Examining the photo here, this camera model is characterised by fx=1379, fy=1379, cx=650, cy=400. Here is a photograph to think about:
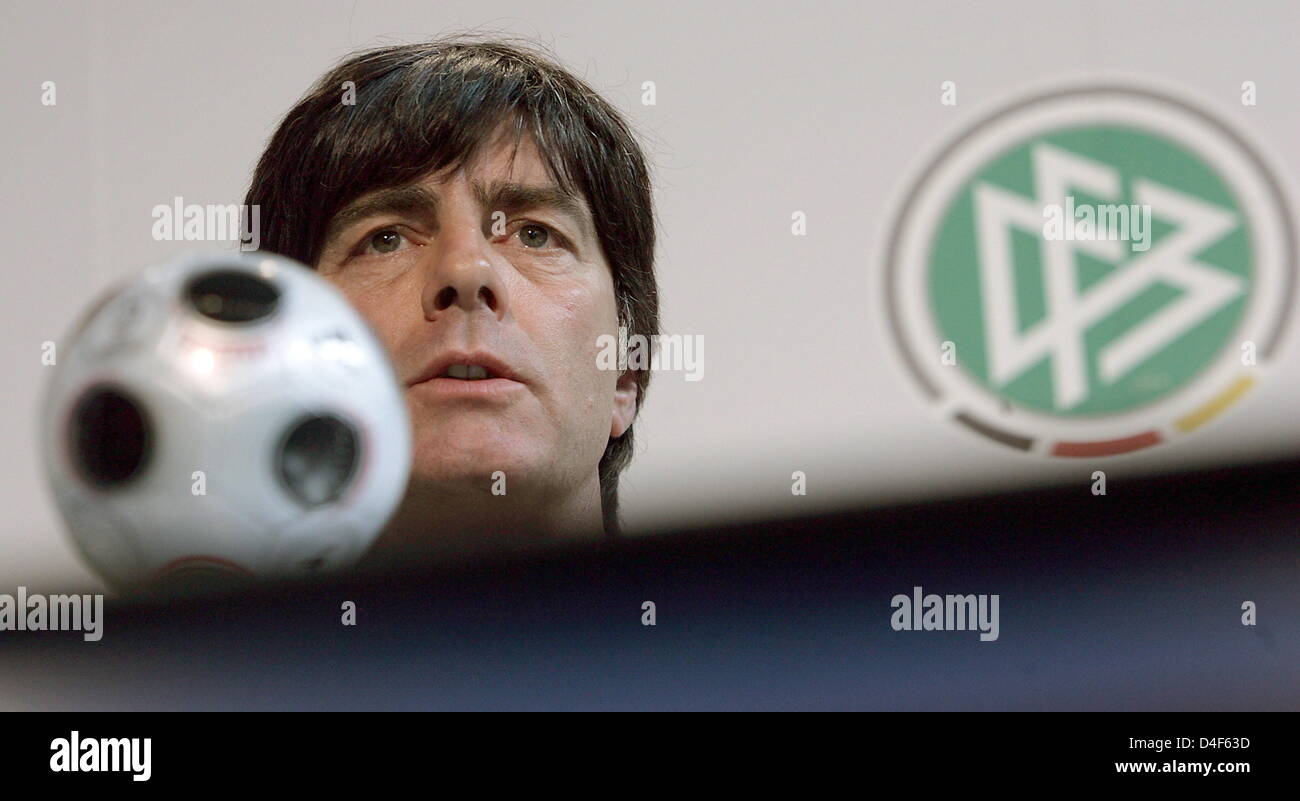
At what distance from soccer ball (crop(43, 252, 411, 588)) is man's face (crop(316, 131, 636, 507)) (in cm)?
33

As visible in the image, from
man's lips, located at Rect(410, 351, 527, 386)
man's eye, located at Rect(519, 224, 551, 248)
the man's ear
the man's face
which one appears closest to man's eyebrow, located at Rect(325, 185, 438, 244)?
the man's face

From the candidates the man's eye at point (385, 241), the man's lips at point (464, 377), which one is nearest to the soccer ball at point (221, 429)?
the man's lips at point (464, 377)

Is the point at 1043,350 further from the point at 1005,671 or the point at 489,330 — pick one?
the point at 489,330

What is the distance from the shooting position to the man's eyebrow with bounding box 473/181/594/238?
2.04 meters

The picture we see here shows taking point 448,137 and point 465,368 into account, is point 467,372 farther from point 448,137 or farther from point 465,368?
point 448,137

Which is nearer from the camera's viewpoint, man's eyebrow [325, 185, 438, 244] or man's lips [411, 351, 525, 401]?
man's lips [411, 351, 525, 401]

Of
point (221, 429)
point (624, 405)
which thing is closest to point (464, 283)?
point (624, 405)

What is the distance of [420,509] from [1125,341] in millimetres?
1091

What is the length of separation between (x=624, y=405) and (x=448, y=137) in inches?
18.9

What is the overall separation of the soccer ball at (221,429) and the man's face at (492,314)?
1.09ft

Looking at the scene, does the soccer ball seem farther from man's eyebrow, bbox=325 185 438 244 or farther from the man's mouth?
man's eyebrow, bbox=325 185 438 244

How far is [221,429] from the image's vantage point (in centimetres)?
151
